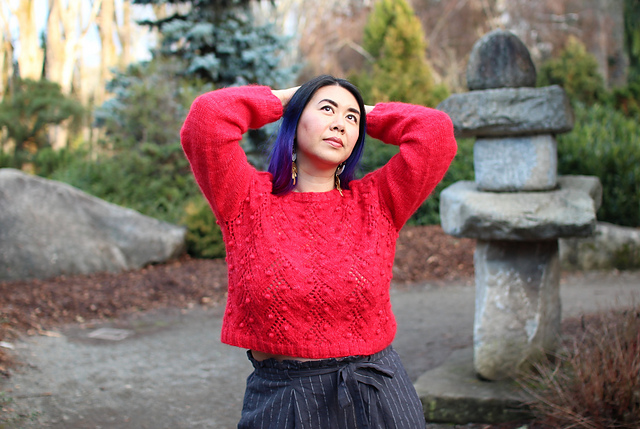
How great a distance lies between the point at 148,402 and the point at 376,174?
2075mm

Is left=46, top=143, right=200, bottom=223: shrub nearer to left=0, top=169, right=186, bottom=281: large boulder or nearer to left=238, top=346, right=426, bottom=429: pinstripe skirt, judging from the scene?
left=0, top=169, right=186, bottom=281: large boulder

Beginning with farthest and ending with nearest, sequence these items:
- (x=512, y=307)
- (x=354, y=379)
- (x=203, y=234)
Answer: (x=203, y=234), (x=512, y=307), (x=354, y=379)

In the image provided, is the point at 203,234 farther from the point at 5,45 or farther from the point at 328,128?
the point at 5,45

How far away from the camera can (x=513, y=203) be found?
283cm

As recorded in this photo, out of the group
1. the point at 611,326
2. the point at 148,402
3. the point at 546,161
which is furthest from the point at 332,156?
the point at 148,402

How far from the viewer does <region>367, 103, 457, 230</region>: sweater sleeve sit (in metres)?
1.86

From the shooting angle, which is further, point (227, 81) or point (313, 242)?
point (227, 81)

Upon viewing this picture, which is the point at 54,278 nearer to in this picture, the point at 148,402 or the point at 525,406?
the point at 148,402

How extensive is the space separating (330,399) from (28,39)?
1874cm

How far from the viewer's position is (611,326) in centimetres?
271

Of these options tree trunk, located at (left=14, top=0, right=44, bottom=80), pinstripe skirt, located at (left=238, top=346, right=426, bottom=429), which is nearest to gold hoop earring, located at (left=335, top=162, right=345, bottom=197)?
pinstripe skirt, located at (left=238, top=346, right=426, bottom=429)

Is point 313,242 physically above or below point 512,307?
above

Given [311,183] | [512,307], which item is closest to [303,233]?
[311,183]

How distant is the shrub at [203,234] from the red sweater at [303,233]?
4.79 metres
